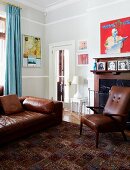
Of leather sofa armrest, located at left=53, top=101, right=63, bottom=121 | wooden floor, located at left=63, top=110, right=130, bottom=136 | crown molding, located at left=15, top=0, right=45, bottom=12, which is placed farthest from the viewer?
crown molding, located at left=15, top=0, right=45, bottom=12

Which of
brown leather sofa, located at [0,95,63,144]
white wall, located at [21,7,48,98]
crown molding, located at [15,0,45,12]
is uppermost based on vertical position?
crown molding, located at [15,0,45,12]

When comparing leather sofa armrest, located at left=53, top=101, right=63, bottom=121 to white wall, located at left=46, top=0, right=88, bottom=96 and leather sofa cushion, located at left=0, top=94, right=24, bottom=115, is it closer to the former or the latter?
leather sofa cushion, located at left=0, top=94, right=24, bottom=115

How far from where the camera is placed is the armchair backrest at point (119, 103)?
9.82 ft

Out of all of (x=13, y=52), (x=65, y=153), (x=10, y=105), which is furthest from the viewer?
(x=13, y=52)

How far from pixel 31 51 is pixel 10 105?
2.47 meters

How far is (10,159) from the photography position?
236 centimetres

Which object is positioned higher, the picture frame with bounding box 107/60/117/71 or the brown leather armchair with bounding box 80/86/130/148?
the picture frame with bounding box 107/60/117/71

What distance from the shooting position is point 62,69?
5.54m

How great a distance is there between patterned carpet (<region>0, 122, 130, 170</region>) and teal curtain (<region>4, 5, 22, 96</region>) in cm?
201

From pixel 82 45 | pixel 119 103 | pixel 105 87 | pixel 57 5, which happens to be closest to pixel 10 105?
pixel 119 103

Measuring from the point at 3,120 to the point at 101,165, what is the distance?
168 cm

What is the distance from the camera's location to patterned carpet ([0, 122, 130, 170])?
222cm

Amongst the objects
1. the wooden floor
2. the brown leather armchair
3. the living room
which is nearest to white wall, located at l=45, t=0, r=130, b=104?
the living room

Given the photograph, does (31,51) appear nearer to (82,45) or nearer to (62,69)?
(62,69)
